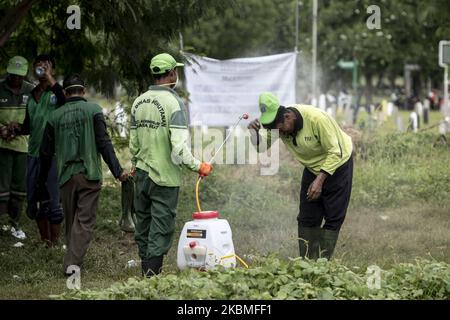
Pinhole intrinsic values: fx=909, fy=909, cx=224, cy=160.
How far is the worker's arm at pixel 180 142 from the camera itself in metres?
7.54

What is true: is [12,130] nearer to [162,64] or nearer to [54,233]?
[54,233]

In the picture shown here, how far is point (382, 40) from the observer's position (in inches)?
1802

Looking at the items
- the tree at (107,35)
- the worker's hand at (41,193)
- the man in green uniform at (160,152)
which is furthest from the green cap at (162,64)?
the worker's hand at (41,193)

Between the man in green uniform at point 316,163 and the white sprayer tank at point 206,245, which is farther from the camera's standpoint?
the man in green uniform at point 316,163

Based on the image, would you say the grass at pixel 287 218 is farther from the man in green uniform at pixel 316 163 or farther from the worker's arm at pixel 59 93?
the worker's arm at pixel 59 93

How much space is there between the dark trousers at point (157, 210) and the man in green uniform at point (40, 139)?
6.13ft

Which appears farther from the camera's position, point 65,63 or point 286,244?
point 65,63

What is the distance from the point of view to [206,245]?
24.0ft

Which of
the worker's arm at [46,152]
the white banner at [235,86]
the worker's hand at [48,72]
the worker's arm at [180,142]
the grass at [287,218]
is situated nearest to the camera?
the worker's arm at [180,142]

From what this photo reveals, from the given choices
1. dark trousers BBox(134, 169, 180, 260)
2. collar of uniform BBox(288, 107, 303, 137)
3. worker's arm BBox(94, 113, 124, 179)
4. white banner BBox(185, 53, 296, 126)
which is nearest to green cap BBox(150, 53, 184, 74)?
dark trousers BBox(134, 169, 180, 260)

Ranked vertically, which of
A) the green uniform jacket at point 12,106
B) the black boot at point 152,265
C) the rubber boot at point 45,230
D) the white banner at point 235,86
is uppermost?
the white banner at point 235,86

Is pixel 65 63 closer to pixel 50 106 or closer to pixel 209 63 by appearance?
pixel 50 106

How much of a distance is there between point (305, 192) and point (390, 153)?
5976 mm

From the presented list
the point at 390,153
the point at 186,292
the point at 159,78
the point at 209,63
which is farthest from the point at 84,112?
the point at 209,63
